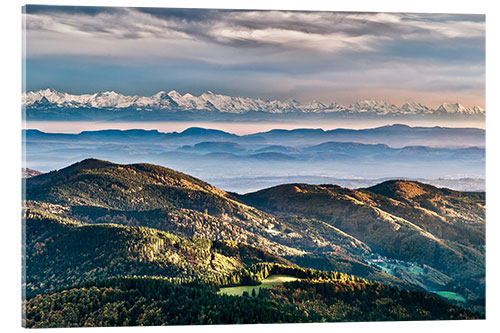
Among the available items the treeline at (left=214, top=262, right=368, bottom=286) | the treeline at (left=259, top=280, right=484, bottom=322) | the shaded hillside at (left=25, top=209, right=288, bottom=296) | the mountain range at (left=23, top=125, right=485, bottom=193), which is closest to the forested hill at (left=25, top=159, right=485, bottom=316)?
the shaded hillside at (left=25, top=209, right=288, bottom=296)

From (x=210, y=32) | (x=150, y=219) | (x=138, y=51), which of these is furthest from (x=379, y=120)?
(x=150, y=219)

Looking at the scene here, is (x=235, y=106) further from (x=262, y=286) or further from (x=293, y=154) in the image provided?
(x=262, y=286)

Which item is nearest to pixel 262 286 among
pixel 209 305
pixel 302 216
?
pixel 209 305

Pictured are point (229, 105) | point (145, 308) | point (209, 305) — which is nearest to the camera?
point (145, 308)

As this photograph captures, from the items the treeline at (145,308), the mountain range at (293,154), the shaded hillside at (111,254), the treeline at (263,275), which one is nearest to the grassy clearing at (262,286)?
the treeline at (263,275)

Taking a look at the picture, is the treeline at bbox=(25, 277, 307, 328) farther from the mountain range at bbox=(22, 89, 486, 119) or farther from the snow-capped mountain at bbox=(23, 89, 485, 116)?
the snow-capped mountain at bbox=(23, 89, 485, 116)

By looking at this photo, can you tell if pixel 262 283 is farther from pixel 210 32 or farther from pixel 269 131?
pixel 269 131

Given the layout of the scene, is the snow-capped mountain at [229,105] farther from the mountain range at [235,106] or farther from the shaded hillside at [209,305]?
the shaded hillside at [209,305]
